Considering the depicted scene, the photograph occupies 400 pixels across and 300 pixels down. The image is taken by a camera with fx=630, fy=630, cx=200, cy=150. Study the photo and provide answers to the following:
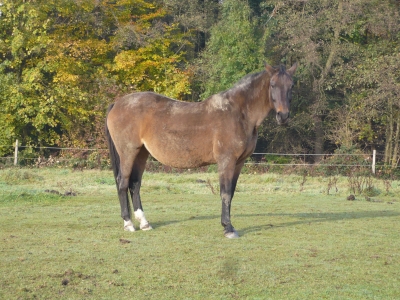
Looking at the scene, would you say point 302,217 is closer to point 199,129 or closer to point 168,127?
point 199,129

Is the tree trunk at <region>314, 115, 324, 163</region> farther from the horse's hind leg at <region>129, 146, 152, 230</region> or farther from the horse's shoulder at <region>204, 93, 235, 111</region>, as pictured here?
the horse's shoulder at <region>204, 93, 235, 111</region>

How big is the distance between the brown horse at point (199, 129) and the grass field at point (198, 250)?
2.82 ft

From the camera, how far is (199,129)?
9.77 meters

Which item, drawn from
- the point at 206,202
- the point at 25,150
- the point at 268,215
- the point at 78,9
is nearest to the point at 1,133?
the point at 25,150

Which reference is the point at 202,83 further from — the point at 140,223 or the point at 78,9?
the point at 140,223

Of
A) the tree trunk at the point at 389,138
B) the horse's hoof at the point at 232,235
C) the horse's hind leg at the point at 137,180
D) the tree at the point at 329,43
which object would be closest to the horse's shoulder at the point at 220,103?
the horse's hind leg at the point at 137,180

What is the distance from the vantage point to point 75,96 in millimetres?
31156

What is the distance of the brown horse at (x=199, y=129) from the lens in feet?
31.2

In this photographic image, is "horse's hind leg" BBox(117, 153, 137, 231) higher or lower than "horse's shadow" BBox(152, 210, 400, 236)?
higher

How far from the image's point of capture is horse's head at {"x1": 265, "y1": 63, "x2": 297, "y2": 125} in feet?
30.0

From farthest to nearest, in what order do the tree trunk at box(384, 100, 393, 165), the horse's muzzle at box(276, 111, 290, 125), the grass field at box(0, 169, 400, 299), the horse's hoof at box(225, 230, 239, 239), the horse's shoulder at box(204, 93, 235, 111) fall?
the tree trunk at box(384, 100, 393, 165), the horse's shoulder at box(204, 93, 235, 111), the horse's hoof at box(225, 230, 239, 239), the horse's muzzle at box(276, 111, 290, 125), the grass field at box(0, 169, 400, 299)

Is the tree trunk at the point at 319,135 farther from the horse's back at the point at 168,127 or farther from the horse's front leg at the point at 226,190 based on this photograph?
the horse's front leg at the point at 226,190

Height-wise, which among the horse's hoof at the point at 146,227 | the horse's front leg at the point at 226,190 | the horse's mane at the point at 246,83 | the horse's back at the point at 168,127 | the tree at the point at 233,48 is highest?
the tree at the point at 233,48

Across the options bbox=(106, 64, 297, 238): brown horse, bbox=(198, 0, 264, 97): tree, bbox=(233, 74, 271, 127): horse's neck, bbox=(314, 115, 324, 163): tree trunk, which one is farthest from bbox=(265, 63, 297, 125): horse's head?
bbox=(314, 115, 324, 163): tree trunk
